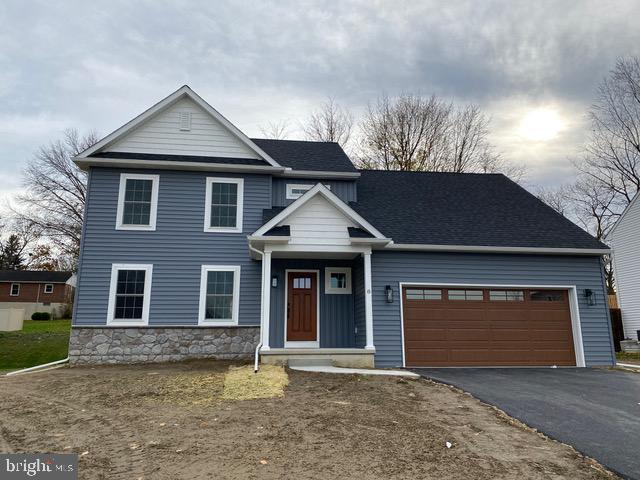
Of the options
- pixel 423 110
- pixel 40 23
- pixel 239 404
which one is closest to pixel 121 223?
pixel 40 23

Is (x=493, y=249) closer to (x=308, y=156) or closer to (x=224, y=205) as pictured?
(x=308, y=156)

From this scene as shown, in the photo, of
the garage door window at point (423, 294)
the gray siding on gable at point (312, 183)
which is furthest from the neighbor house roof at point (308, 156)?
the garage door window at point (423, 294)

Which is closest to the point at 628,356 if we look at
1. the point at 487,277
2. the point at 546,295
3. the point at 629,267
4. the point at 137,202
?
the point at 629,267

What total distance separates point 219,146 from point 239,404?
27.4 ft

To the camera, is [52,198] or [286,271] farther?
[52,198]

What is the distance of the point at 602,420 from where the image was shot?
5941 mm

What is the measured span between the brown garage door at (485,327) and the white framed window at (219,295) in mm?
4733

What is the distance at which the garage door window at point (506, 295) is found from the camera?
11.8m

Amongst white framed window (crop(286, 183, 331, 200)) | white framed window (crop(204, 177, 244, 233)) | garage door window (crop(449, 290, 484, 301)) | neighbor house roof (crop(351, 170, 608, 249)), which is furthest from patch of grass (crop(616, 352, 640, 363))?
white framed window (crop(204, 177, 244, 233))

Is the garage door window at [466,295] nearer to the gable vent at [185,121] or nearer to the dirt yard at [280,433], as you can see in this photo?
the dirt yard at [280,433]

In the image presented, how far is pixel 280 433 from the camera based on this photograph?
4.98m

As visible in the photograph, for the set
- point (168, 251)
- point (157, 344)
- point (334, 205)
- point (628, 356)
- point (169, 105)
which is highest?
point (169, 105)

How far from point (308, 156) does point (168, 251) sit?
5.60 meters

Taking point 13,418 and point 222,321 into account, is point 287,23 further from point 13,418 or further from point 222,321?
point 13,418
